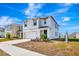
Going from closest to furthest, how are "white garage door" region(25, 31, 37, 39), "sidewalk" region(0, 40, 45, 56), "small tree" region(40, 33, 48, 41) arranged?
"sidewalk" region(0, 40, 45, 56), "small tree" region(40, 33, 48, 41), "white garage door" region(25, 31, 37, 39)

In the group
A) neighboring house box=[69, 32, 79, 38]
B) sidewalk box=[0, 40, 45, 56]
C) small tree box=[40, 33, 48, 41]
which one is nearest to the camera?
sidewalk box=[0, 40, 45, 56]

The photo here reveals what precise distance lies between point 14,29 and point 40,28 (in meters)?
0.64

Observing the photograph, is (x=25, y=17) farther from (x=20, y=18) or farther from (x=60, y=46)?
(x=60, y=46)

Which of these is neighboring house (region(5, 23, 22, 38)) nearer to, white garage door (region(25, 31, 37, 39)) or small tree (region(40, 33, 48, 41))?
white garage door (region(25, 31, 37, 39))

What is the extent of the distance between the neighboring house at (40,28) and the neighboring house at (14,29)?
12 centimetres

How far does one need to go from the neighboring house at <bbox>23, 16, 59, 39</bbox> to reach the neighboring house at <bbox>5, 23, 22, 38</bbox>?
123 mm

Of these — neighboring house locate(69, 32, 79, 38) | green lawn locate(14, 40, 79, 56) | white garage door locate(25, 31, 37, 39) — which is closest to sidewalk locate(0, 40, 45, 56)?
green lawn locate(14, 40, 79, 56)

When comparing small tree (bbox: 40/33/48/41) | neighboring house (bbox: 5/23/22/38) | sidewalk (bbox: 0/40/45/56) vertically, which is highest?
neighboring house (bbox: 5/23/22/38)

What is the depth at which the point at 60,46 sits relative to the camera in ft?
20.4

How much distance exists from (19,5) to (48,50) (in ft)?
4.06

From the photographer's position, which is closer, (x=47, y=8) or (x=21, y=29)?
(x=47, y=8)

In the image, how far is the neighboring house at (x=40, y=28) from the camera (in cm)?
624

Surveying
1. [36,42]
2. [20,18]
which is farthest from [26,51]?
[20,18]

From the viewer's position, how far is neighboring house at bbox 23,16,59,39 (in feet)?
20.5
